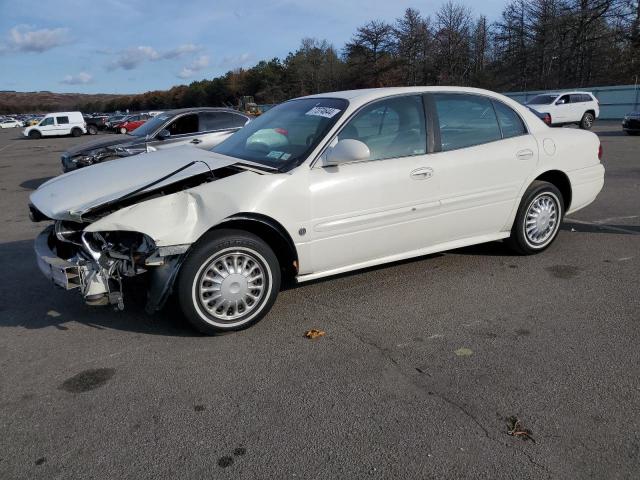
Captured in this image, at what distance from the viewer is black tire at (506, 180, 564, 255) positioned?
5.06 meters

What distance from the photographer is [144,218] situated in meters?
3.47

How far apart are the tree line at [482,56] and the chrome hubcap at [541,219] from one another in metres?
44.4

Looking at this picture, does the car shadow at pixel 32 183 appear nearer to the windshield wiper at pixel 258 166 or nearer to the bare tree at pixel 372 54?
the windshield wiper at pixel 258 166

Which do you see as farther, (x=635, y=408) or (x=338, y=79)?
(x=338, y=79)

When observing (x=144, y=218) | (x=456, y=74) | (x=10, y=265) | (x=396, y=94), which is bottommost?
(x=10, y=265)

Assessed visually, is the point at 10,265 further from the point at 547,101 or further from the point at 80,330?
the point at 547,101

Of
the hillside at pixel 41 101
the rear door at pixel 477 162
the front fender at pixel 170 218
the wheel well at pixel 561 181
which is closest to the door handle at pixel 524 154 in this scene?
the rear door at pixel 477 162

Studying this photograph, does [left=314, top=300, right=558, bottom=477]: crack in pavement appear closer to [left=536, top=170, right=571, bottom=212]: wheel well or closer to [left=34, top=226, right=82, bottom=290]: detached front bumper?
[left=34, top=226, right=82, bottom=290]: detached front bumper

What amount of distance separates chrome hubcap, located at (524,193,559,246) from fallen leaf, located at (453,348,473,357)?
2178mm

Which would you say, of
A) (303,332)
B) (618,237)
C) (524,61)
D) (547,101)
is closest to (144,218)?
(303,332)

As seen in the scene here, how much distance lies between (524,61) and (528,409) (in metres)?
59.6

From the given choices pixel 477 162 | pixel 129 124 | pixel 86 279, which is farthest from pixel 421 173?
pixel 129 124

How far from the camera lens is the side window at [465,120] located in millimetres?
4605

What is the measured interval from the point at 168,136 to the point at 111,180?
260 inches
